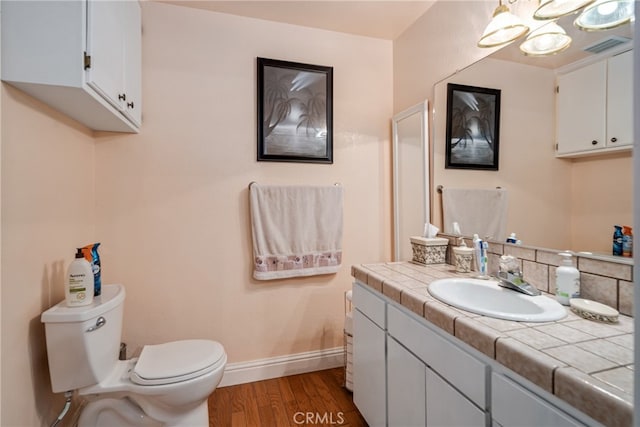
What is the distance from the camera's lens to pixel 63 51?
1.00 m

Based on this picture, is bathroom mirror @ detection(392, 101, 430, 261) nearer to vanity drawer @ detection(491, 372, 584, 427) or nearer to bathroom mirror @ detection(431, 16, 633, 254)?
bathroom mirror @ detection(431, 16, 633, 254)

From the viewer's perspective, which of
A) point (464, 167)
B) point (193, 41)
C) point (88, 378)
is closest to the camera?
point (88, 378)

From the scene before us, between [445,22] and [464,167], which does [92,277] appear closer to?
[464,167]

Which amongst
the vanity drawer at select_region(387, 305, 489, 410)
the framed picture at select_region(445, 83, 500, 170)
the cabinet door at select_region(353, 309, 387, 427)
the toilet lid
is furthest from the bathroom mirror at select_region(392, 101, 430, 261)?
the toilet lid

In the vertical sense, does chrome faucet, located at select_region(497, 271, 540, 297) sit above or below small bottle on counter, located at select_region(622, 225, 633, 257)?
below

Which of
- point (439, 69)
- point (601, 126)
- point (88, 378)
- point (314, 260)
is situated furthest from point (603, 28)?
point (88, 378)

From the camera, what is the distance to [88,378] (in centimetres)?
123

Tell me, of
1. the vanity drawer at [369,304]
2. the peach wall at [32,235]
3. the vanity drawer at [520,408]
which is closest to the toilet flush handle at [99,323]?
the peach wall at [32,235]

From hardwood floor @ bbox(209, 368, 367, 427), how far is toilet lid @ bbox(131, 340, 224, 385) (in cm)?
44

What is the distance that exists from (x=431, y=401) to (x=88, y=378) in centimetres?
140

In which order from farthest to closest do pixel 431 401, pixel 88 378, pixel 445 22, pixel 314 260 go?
1. pixel 314 260
2. pixel 445 22
3. pixel 88 378
4. pixel 431 401

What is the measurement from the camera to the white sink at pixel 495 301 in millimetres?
850

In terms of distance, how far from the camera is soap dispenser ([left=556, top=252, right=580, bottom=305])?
96 centimetres

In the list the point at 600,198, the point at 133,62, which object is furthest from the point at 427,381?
the point at 133,62
